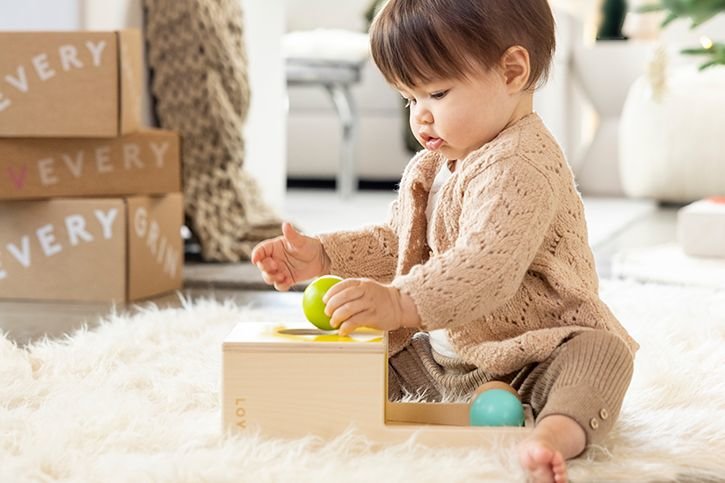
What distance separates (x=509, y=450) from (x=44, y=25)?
139cm

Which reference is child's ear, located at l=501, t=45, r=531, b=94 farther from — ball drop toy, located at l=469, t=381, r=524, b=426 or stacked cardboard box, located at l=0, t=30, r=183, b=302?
stacked cardboard box, located at l=0, t=30, r=183, b=302

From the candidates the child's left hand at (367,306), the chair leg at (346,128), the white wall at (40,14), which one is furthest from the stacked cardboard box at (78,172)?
the chair leg at (346,128)

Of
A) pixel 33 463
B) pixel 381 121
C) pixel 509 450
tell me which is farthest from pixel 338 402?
pixel 381 121

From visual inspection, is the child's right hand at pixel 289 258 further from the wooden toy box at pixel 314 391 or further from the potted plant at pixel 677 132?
the potted plant at pixel 677 132

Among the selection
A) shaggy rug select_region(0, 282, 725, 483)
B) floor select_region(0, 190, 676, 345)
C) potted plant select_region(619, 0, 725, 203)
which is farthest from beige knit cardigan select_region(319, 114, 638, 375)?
potted plant select_region(619, 0, 725, 203)

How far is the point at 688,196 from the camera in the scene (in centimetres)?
353

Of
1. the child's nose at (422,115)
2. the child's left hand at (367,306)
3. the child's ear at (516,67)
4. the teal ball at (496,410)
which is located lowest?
the teal ball at (496,410)

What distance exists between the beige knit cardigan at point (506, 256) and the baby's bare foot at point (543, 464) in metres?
0.14

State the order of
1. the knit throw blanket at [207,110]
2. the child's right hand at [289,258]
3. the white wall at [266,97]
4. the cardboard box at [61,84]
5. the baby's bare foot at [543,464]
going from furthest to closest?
the white wall at [266,97] < the knit throw blanket at [207,110] < the cardboard box at [61,84] < the child's right hand at [289,258] < the baby's bare foot at [543,464]

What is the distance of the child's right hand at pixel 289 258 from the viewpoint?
3.57ft

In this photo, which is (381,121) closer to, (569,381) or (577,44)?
(577,44)

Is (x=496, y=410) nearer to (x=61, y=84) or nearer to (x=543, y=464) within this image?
(x=543, y=464)

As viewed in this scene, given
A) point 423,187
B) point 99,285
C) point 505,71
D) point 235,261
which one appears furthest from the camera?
point 235,261

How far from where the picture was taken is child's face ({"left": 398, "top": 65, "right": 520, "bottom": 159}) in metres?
1.00
